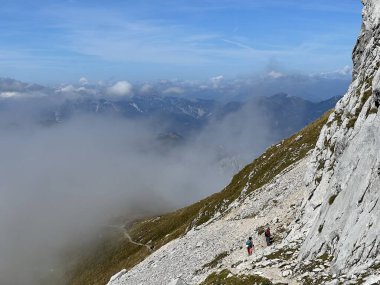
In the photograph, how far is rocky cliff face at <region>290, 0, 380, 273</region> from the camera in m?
24.7

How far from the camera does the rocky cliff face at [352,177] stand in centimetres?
2470

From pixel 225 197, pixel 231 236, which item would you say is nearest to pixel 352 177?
pixel 231 236

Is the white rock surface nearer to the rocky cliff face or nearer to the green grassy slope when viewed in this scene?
the rocky cliff face

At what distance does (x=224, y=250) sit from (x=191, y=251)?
8798 millimetres

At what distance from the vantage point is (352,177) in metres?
29.0

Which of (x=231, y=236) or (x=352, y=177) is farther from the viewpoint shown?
(x=231, y=236)

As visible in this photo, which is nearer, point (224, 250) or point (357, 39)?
point (357, 39)

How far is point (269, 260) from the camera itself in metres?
32.5

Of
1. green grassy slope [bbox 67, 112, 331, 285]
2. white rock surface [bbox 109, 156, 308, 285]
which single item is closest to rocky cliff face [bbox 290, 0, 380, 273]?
white rock surface [bbox 109, 156, 308, 285]

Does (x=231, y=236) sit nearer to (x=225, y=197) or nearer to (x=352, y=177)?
(x=352, y=177)

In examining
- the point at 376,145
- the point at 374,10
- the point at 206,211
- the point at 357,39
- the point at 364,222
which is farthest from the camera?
the point at 206,211

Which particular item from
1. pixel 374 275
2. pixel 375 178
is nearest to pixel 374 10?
pixel 375 178

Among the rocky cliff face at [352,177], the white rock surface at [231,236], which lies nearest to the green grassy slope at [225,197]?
the white rock surface at [231,236]

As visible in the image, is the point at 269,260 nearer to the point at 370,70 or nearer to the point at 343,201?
the point at 343,201
